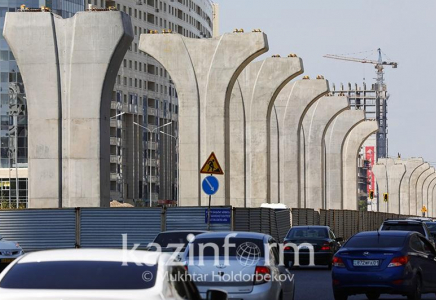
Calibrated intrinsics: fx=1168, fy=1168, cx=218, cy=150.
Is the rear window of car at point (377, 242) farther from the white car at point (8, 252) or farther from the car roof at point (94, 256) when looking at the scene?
the car roof at point (94, 256)

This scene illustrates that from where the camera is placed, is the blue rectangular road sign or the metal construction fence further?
the blue rectangular road sign

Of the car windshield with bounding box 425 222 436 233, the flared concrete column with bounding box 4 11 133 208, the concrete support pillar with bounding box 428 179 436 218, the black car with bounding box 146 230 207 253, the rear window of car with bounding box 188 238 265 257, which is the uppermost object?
the flared concrete column with bounding box 4 11 133 208

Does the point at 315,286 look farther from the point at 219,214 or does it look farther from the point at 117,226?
the point at 117,226

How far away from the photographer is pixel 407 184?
14750 cm

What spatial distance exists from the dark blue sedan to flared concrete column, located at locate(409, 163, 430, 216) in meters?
129

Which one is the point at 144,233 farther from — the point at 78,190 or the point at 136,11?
the point at 136,11

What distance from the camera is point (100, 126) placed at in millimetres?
37062

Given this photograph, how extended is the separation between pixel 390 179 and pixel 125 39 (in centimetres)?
10870

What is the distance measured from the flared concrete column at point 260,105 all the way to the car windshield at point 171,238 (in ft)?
119

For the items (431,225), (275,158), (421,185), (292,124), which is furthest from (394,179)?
(431,225)

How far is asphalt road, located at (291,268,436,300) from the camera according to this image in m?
22.8

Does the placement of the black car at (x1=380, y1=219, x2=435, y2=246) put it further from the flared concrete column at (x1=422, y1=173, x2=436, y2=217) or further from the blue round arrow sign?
the flared concrete column at (x1=422, y1=173, x2=436, y2=217)

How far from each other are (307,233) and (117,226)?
5994 millimetres

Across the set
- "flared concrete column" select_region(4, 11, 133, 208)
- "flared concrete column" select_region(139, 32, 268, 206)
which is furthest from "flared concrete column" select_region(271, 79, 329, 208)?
"flared concrete column" select_region(4, 11, 133, 208)
